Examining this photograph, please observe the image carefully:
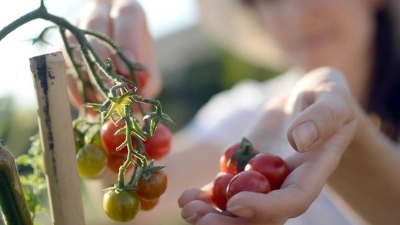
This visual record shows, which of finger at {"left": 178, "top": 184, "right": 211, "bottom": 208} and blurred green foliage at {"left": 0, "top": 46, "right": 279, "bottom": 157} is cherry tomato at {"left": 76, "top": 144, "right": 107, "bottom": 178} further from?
blurred green foliage at {"left": 0, "top": 46, "right": 279, "bottom": 157}

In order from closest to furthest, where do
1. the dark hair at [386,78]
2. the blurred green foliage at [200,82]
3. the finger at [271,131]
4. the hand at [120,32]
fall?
1. the hand at [120,32]
2. the finger at [271,131]
3. the dark hair at [386,78]
4. the blurred green foliage at [200,82]

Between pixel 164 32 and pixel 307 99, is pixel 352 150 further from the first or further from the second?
pixel 164 32

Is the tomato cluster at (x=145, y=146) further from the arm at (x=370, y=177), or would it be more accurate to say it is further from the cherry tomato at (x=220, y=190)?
the arm at (x=370, y=177)

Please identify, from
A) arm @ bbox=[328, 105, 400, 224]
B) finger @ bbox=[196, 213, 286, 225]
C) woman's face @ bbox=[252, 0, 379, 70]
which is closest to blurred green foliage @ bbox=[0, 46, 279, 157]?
woman's face @ bbox=[252, 0, 379, 70]

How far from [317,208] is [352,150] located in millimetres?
1168

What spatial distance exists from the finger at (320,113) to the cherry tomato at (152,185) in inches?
7.2

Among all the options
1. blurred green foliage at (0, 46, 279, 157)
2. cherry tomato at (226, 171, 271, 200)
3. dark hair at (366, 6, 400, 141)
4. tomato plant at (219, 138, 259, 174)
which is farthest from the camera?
blurred green foliage at (0, 46, 279, 157)

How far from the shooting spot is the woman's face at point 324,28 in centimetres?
178

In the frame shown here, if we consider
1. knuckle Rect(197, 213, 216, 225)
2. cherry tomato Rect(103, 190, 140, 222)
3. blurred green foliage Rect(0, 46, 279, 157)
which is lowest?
blurred green foliage Rect(0, 46, 279, 157)

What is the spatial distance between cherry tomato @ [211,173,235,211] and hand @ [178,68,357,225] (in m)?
0.02

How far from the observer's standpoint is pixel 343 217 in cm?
200

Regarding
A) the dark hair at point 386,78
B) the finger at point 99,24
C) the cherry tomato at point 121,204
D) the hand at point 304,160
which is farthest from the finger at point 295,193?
the dark hair at point 386,78

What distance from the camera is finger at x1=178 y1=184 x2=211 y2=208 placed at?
58 cm

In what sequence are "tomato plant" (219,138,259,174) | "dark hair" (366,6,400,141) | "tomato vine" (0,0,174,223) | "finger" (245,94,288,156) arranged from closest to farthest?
"tomato vine" (0,0,174,223) → "tomato plant" (219,138,259,174) → "finger" (245,94,288,156) → "dark hair" (366,6,400,141)
